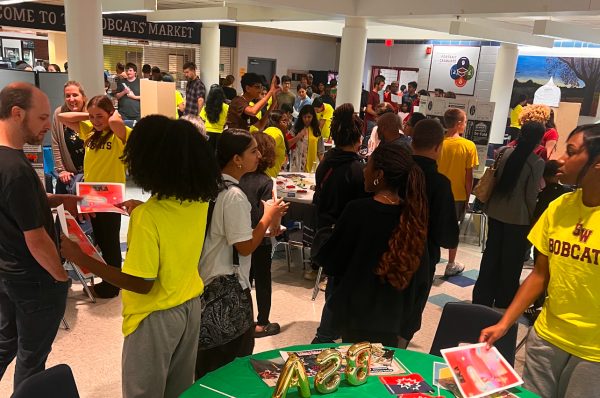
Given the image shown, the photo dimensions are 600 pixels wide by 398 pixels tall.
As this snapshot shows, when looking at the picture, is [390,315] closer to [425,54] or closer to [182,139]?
[182,139]

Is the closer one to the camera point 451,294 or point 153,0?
point 451,294

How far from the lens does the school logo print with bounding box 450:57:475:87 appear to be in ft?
50.6

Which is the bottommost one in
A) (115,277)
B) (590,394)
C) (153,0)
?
(590,394)

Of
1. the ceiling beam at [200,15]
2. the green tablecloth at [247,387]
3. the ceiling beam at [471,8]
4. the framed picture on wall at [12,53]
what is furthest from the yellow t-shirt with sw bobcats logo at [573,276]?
the framed picture on wall at [12,53]

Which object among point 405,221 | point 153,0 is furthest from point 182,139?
point 153,0

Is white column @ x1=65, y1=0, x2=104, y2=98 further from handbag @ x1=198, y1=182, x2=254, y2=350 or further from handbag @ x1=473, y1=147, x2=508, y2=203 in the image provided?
handbag @ x1=473, y1=147, x2=508, y2=203

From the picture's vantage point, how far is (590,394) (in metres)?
1.91

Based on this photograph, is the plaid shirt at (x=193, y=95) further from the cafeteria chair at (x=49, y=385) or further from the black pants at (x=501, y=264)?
the cafeteria chair at (x=49, y=385)

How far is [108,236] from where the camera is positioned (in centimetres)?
405

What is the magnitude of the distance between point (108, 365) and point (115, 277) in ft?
5.70

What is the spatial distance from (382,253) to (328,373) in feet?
2.18

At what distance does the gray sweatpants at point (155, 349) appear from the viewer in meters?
1.87

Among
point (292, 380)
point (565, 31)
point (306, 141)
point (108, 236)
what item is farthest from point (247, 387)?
point (565, 31)

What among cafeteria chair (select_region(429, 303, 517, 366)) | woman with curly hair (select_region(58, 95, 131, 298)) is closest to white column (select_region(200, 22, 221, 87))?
woman with curly hair (select_region(58, 95, 131, 298))
